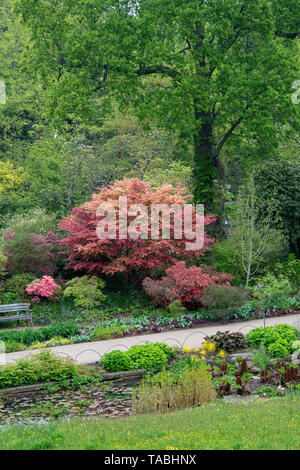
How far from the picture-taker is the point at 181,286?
44.3 feet

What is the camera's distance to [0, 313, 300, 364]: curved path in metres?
10.2

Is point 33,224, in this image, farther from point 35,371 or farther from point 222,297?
point 35,371

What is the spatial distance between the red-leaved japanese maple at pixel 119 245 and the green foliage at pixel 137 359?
178 inches

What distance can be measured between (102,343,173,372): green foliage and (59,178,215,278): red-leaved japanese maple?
14.9 feet

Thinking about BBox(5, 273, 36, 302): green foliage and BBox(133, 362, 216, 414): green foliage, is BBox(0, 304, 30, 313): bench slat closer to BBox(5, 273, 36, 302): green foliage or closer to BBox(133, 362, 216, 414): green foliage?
BBox(5, 273, 36, 302): green foliage

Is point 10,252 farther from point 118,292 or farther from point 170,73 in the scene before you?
point 170,73

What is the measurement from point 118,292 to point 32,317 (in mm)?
2734

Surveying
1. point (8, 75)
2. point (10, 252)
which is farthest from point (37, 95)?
point (10, 252)

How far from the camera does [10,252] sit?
15375 mm

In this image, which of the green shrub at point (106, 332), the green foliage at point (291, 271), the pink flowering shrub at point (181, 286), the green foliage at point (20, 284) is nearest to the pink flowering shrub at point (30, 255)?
the green foliage at point (20, 284)

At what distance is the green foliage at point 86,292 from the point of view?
1380cm

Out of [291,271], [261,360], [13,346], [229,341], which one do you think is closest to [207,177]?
[291,271]

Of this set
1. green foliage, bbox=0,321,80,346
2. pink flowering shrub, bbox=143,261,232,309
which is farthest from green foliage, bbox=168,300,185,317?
green foliage, bbox=0,321,80,346

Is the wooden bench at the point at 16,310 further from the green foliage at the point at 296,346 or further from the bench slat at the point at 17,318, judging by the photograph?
the green foliage at the point at 296,346
